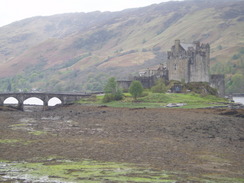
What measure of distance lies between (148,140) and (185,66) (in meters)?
67.8

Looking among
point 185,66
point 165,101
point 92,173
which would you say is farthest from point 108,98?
point 92,173

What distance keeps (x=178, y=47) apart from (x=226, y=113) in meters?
41.5

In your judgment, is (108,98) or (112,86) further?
(112,86)

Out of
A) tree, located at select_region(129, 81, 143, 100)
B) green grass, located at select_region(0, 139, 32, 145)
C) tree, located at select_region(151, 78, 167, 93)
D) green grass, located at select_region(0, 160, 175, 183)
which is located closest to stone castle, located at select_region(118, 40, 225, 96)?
tree, located at select_region(151, 78, 167, 93)

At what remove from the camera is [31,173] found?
35.4 metres

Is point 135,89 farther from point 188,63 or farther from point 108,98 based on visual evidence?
point 188,63

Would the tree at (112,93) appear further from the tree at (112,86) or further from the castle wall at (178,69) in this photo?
the castle wall at (178,69)

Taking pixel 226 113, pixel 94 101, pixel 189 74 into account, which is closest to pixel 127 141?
pixel 226 113

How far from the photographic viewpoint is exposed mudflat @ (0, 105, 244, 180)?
42.3m

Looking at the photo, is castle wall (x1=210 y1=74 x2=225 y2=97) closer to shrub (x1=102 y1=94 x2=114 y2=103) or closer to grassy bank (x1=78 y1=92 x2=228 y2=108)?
grassy bank (x1=78 y1=92 x2=228 y2=108)

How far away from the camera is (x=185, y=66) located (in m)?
122

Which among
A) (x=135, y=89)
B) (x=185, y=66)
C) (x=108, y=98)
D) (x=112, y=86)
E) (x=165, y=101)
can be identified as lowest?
(x=165, y=101)

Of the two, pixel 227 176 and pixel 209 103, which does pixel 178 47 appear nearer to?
pixel 209 103

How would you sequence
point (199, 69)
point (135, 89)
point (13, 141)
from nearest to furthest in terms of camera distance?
point (13, 141) < point (135, 89) < point (199, 69)
